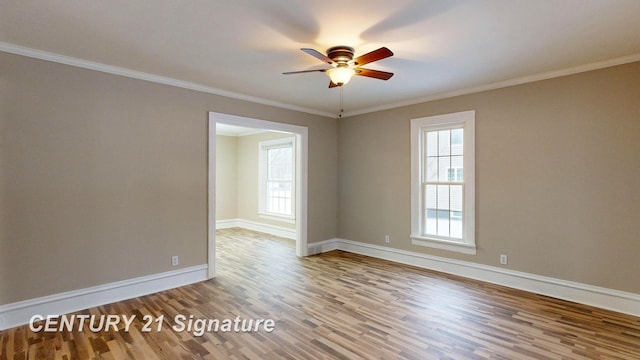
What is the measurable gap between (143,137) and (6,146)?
1.19m

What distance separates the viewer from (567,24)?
8.31 feet

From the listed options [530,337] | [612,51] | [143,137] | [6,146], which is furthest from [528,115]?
[6,146]

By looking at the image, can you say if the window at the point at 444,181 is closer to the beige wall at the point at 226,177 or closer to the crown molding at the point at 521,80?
the crown molding at the point at 521,80

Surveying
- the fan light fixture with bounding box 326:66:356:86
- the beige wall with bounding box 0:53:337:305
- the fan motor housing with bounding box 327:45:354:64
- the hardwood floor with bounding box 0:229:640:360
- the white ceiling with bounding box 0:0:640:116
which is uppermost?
the white ceiling with bounding box 0:0:640:116

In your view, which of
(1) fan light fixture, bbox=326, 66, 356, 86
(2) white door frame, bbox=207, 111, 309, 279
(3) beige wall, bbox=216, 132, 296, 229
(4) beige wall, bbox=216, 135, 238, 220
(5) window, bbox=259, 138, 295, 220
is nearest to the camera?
(1) fan light fixture, bbox=326, 66, 356, 86

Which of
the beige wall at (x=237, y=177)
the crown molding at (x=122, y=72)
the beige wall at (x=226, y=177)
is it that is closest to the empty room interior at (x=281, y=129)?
the crown molding at (x=122, y=72)

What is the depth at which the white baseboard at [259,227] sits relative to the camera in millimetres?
7348

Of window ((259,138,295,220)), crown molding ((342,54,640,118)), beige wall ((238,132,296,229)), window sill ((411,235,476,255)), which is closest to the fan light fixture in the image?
crown molding ((342,54,640,118))

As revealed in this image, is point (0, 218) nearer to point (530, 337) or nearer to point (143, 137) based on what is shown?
point (143, 137)

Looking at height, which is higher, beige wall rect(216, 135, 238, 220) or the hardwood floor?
beige wall rect(216, 135, 238, 220)

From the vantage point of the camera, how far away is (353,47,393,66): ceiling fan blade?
8.18 feet

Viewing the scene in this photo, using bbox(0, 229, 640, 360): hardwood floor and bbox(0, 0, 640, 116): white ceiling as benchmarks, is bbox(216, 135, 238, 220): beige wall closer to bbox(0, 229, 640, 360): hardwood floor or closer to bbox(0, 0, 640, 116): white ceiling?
bbox(0, 229, 640, 360): hardwood floor

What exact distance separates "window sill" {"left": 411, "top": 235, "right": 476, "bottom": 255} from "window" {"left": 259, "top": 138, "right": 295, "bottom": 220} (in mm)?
3212

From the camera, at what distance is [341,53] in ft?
9.59
